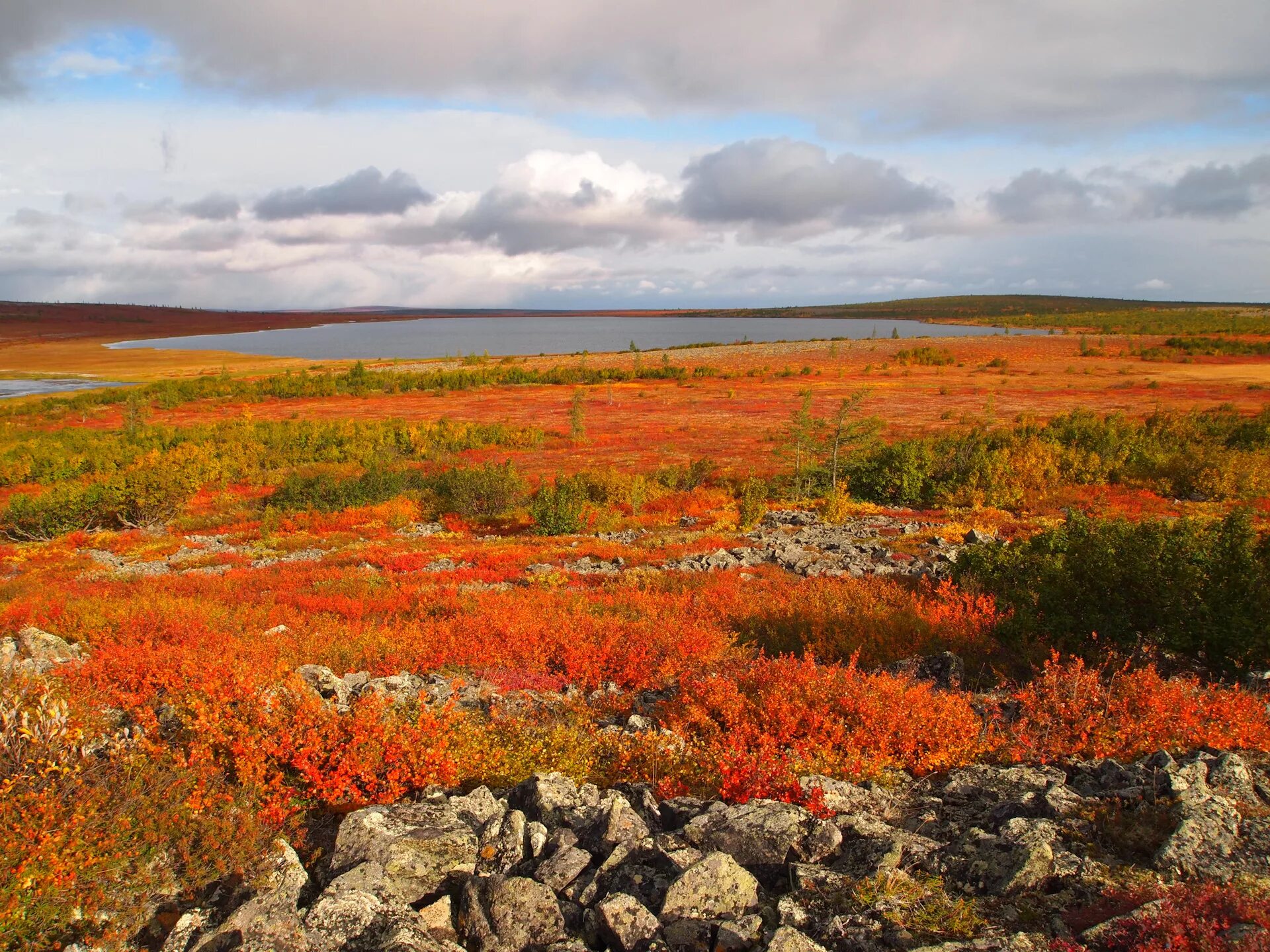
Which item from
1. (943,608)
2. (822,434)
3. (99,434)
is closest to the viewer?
(943,608)

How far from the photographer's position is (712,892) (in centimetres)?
362

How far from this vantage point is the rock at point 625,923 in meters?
3.40

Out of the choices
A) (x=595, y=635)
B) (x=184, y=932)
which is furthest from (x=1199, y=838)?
(x=595, y=635)

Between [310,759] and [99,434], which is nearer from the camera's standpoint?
[310,759]

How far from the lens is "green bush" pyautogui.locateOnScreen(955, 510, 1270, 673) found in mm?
7262

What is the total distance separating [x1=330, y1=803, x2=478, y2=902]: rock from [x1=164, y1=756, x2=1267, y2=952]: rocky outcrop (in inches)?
0.4

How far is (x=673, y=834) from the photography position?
4242mm

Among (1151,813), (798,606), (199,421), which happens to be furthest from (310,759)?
(199,421)

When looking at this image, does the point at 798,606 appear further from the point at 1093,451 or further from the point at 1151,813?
the point at 1093,451

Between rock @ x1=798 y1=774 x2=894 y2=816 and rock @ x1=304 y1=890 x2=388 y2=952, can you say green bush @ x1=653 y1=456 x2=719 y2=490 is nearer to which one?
rock @ x1=798 y1=774 x2=894 y2=816

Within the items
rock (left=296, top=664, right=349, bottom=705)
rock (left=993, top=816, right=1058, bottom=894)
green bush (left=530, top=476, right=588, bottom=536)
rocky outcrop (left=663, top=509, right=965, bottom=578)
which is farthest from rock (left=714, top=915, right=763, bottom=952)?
green bush (left=530, top=476, right=588, bottom=536)

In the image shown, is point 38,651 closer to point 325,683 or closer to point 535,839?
point 325,683

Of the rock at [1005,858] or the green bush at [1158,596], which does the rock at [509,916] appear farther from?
the green bush at [1158,596]

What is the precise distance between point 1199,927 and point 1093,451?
26.6 meters
